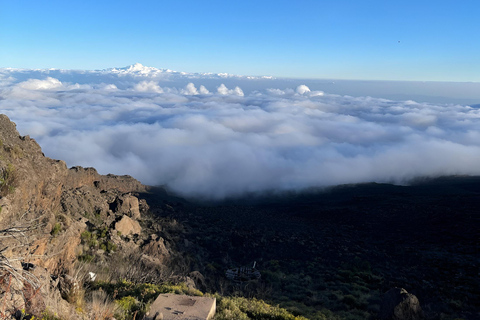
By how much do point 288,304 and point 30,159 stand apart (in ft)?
46.0

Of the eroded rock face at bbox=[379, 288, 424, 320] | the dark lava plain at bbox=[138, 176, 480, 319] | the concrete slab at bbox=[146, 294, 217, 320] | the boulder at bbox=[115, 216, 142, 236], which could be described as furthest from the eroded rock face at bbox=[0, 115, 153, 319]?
the eroded rock face at bbox=[379, 288, 424, 320]

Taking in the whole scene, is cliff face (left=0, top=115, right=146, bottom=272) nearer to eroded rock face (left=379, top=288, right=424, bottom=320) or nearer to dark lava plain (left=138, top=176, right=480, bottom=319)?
dark lava plain (left=138, top=176, right=480, bottom=319)

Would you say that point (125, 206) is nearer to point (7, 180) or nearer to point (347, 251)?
→ point (7, 180)

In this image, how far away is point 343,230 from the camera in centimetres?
3341

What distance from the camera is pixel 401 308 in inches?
476

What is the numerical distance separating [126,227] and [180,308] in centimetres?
1535

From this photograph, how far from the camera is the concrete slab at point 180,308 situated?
733 centimetres

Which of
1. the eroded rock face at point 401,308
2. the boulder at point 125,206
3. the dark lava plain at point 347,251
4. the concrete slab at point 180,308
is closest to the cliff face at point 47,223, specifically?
the boulder at point 125,206

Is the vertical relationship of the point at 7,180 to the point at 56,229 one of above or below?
above

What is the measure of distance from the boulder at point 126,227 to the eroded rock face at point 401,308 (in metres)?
15.9

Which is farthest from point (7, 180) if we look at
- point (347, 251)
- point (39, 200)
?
point (347, 251)

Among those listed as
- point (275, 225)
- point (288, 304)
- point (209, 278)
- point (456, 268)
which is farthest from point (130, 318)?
point (275, 225)

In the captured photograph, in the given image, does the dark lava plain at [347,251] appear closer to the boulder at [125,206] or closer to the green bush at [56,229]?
the boulder at [125,206]

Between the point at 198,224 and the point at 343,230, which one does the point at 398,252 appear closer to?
the point at 343,230
